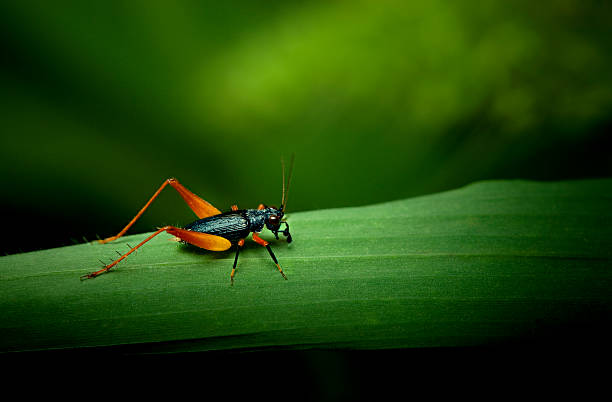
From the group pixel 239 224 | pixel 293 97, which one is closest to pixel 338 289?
pixel 239 224

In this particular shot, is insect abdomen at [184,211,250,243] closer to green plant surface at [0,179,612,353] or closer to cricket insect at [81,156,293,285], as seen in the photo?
cricket insect at [81,156,293,285]

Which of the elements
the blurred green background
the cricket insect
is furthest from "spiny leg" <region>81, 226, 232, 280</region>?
the blurred green background

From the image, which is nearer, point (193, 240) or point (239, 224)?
point (193, 240)

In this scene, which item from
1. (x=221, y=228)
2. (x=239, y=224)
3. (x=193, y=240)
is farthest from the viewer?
(x=239, y=224)

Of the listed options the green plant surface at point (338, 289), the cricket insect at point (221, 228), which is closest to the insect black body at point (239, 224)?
the cricket insect at point (221, 228)

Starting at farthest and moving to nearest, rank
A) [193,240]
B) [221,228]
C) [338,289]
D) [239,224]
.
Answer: [239,224]
[221,228]
[193,240]
[338,289]

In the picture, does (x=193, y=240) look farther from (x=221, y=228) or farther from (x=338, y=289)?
(x=338, y=289)

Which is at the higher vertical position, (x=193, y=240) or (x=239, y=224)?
(x=239, y=224)
